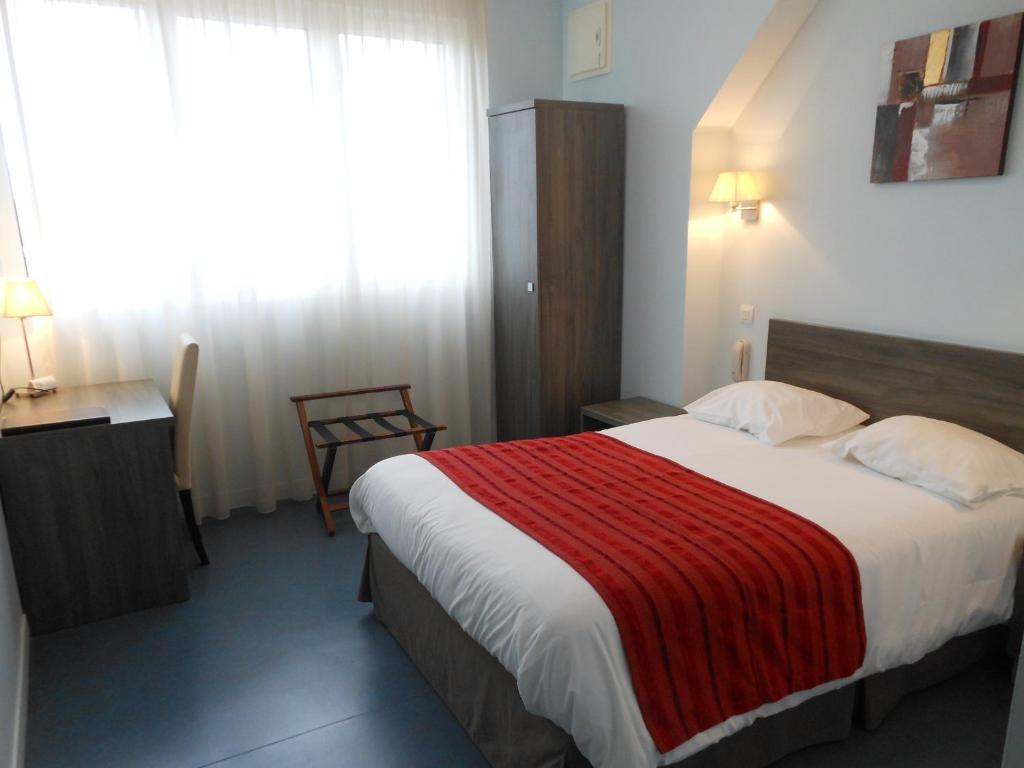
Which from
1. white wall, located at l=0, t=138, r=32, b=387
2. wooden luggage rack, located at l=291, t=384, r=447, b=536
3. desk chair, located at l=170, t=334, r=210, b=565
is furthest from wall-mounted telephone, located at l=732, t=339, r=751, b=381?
white wall, located at l=0, t=138, r=32, b=387

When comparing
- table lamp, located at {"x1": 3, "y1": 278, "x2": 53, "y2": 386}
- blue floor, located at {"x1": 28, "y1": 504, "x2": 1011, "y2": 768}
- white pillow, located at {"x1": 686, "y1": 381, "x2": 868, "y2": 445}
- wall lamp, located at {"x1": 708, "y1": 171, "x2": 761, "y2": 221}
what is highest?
wall lamp, located at {"x1": 708, "y1": 171, "x2": 761, "y2": 221}

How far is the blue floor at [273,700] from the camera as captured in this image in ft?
6.81

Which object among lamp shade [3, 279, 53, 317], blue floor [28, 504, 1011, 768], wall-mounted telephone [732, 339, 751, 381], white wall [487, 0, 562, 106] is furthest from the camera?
white wall [487, 0, 562, 106]

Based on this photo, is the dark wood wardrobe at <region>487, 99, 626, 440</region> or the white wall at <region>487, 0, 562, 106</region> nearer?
the dark wood wardrobe at <region>487, 99, 626, 440</region>

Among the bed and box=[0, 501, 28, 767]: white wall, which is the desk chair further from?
the bed

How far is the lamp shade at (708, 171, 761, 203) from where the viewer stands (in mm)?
3330

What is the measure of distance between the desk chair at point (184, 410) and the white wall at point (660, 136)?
88.0 inches

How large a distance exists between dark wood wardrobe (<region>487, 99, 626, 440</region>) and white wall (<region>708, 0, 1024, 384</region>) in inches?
26.3

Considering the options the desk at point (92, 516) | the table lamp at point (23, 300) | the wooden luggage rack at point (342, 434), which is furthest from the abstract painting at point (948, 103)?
the table lamp at point (23, 300)

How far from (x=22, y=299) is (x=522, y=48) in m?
2.84

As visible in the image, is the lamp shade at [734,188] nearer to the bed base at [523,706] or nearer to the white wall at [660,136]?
the white wall at [660,136]

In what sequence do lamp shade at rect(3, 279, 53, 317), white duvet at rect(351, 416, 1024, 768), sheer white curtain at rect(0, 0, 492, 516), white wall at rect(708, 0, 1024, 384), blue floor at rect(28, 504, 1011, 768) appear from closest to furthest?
white duvet at rect(351, 416, 1024, 768) → blue floor at rect(28, 504, 1011, 768) → white wall at rect(708, 0, 1024, 384) → lamp shade at rect(3, 279, 53, 317) → sheer white curtain at rect(0, 0, 492, 516)

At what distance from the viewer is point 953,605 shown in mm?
2117

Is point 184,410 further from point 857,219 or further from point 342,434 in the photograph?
point 857,219
